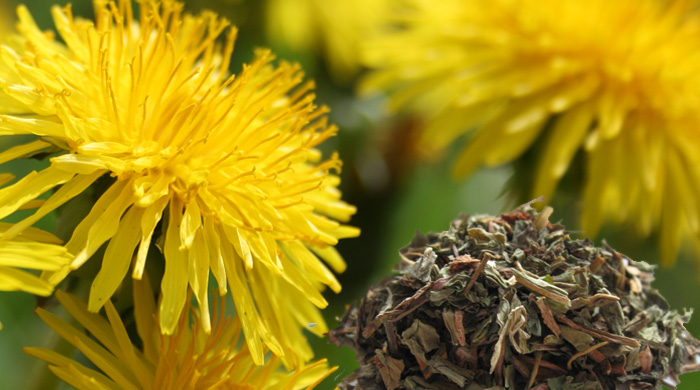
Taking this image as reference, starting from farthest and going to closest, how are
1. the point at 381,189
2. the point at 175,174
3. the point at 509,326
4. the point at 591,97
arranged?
the point at 381,189 → the point at 591,97 → the point at 175,174 → the point at 509,326

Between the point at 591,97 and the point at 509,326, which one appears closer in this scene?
the point at 509,326

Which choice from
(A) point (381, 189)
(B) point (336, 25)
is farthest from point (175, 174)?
(B) point (336, 25)

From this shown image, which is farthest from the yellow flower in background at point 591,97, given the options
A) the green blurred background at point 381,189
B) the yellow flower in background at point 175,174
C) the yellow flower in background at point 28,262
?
the yellow flower in background at point 28,262

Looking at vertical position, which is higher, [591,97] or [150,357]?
[591,97]

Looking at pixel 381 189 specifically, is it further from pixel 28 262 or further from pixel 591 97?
pixel 28 262

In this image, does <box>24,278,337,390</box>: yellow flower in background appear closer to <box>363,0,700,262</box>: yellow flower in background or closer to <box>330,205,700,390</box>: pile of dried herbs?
<box>330,205,700,390</box>: pile of dried herbs

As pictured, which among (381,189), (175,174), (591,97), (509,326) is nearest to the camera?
(509,326)
